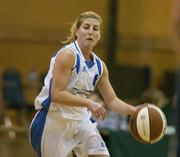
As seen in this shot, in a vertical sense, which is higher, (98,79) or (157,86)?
(98,79)

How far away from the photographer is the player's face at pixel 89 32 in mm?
6063

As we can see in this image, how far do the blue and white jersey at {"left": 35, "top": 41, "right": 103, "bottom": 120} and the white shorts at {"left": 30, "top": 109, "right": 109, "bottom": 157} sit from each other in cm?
6

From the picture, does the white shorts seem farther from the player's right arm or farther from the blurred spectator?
the blurred spectator

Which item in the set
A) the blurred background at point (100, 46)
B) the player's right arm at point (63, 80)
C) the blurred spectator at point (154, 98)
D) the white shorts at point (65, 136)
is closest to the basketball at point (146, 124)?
the white shorts at point (65, 136)

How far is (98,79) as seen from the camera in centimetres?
625

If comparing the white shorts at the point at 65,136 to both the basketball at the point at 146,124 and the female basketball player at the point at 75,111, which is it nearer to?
the female basketball player at the point at 75,111

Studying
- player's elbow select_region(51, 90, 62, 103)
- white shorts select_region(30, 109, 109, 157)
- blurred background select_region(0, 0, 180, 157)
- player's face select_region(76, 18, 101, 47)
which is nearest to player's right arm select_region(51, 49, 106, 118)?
player's elbow select_region(51, 90, 62, 103)

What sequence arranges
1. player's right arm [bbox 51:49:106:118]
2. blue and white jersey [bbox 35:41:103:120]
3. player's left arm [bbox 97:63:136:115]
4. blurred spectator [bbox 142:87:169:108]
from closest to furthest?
1. player's right arm [bbox 51:49:106:118]
2. blue and white jersey [bbox 35:41:103:120]
3. player's left arm [bbox 97:63:136:115]
4. blurred spectator [bbox 142:87:169:108]

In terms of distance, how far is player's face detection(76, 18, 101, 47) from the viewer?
606 centimetres

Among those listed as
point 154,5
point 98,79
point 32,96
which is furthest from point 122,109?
point 154,5

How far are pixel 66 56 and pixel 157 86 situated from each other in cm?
1060

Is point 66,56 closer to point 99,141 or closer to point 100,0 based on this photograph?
point 99,141

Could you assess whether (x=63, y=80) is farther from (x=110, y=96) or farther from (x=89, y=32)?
(x=110, y=96)

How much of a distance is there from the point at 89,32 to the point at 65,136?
972mm
